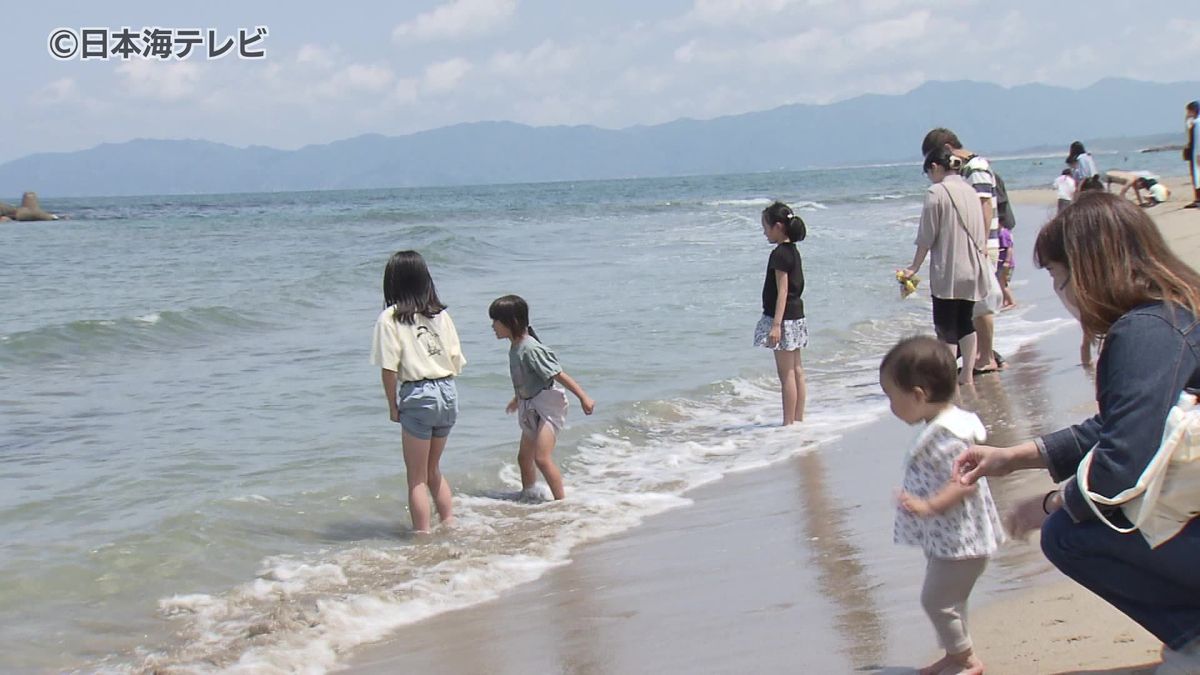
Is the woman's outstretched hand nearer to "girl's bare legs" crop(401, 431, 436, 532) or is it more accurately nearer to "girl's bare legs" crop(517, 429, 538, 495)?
"girl's bare legs" crop(401, 431, 436, 532)

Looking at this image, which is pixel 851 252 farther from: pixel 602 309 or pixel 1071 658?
pixel 1071 658

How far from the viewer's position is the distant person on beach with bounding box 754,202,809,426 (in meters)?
8.01

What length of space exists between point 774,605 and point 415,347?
2.71m

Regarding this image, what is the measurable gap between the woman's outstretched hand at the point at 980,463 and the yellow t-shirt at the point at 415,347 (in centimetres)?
362

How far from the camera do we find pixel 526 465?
Result: 7.12 metres

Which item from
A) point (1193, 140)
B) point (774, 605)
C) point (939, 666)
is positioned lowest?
point (774, 605)

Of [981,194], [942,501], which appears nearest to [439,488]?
[942,501]

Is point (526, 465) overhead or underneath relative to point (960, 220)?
underneath

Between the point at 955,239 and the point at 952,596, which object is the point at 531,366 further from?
the point at 952,596

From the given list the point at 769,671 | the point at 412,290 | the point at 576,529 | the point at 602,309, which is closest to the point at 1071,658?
the point at 769,671

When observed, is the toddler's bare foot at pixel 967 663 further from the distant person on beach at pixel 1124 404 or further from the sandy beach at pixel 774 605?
the distant person on beach at pixel 1124 404

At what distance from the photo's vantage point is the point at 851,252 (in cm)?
2306

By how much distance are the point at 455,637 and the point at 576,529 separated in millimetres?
1677

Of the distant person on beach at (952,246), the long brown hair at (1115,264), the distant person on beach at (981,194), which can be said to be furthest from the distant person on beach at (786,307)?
the long brown hair at (1115,264)
